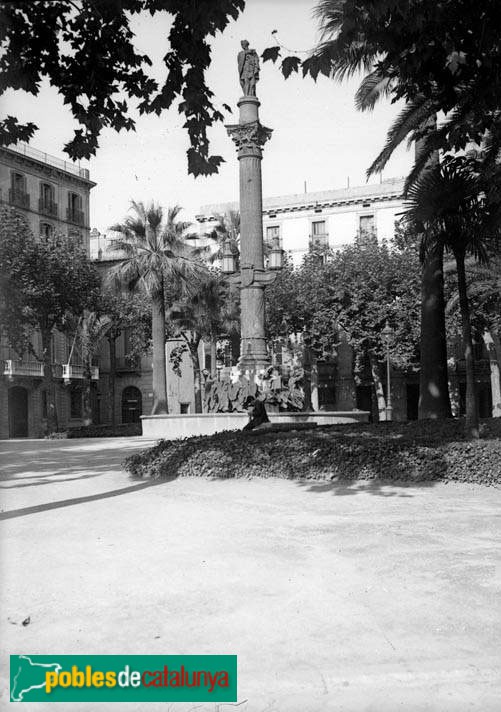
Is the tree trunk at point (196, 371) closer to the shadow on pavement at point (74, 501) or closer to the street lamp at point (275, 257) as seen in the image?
the street lamp at point (275, 257)

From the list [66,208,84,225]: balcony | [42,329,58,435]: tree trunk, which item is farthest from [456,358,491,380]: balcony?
[66,208,84,225]: balcony

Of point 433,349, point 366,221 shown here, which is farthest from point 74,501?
point 366,221

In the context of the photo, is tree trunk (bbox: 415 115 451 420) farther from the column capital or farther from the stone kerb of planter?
the column capital

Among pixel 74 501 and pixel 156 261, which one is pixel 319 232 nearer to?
pixel 156 261

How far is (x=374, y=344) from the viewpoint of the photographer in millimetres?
38969

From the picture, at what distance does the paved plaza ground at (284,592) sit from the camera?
12.1ft

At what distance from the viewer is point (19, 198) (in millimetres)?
42375

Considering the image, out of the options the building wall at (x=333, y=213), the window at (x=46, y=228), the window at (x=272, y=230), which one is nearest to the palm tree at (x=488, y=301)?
the building wall at (x=333, y=213)

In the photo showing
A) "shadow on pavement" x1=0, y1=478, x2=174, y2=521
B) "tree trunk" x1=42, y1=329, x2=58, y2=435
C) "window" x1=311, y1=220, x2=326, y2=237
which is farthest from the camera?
"window" x1=311, y1=220, x2=326, y2=237

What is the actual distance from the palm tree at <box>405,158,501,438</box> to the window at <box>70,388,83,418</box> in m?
36.3

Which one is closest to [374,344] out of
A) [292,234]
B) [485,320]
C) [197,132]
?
[485,320]

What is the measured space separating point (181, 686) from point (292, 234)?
49.4 m

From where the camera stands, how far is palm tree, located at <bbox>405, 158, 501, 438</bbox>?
12570 millimetres

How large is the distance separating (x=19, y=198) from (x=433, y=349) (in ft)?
107
